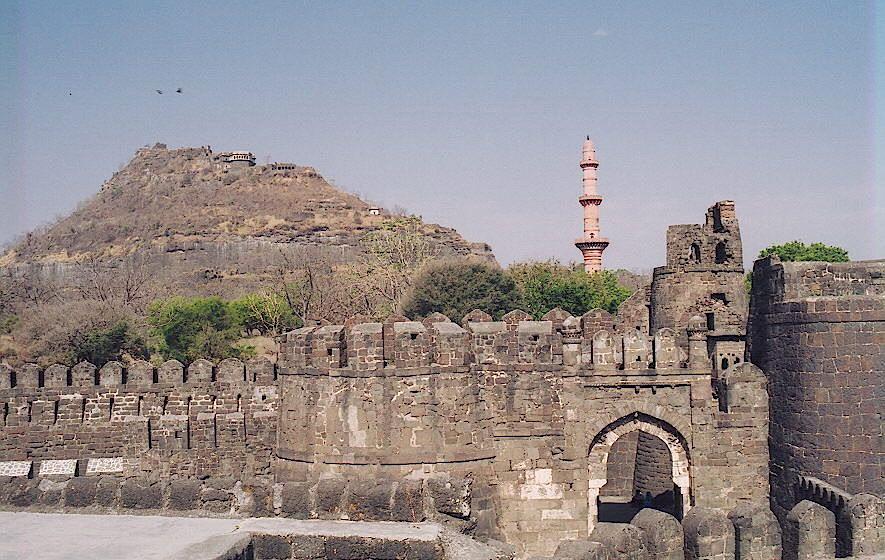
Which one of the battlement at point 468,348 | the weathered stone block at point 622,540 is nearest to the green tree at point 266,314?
the battlement at point 468,348

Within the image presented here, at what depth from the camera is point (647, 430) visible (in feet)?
50.2

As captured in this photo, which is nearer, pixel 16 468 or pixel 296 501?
pixel 296 501

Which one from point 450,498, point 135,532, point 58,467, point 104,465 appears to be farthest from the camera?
→ point 104,465

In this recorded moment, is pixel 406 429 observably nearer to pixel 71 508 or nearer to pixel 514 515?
pixel 514 515

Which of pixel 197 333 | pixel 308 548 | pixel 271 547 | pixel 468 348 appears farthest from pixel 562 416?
pixel 197 333

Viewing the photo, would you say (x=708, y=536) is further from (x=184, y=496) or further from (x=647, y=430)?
(x=184, y=496)

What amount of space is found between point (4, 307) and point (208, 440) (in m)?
36.5

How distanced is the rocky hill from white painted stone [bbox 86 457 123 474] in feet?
200

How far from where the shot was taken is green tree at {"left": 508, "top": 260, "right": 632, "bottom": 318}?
41688 mm

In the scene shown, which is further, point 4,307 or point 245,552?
point 4,307

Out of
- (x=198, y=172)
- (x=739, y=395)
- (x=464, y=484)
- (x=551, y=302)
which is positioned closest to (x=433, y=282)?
(x=551, y=302)

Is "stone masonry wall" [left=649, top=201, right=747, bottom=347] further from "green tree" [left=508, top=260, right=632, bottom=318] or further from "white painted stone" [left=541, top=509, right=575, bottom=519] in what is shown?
"green tree" [left=508, top=260, right=632, bottom=318]

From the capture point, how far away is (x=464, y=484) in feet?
34.9

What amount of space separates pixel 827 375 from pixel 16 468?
1495 centimetres
